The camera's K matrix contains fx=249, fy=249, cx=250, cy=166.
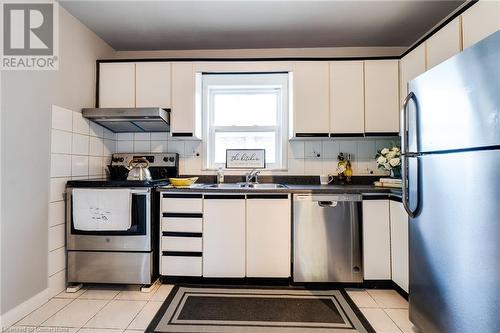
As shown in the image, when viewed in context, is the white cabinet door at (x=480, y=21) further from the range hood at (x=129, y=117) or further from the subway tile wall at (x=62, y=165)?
the subway tile wall at (x=62, y=165)

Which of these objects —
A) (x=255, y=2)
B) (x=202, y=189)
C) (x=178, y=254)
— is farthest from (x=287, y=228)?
(x=255, y=2)

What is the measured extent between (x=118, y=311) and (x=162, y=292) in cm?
34

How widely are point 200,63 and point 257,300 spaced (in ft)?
7.13

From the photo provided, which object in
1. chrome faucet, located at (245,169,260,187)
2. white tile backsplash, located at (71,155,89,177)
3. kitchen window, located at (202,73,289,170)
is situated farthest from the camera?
kitchen window, located at (202,73,289,170)

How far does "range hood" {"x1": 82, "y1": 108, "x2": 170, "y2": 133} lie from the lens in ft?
7.39

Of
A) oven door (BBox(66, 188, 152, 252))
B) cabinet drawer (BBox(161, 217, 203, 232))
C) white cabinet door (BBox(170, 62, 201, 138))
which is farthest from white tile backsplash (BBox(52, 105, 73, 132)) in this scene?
cabinet drawer (BBox(161, 217, 203, 232))

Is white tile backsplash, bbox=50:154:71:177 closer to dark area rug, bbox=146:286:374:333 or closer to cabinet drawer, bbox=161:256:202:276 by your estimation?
cabinet drawer, bbox=161:256:202:276

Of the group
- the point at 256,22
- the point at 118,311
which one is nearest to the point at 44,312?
the point at 118,311

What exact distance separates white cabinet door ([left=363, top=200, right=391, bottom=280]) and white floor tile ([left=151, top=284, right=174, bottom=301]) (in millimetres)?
1625

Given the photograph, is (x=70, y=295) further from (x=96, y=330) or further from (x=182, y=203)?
(x=182, y=203)

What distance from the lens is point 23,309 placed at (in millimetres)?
1688

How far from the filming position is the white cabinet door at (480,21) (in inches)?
54.3

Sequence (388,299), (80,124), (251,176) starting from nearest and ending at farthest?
(388,299)
(80,124)
(251,176)

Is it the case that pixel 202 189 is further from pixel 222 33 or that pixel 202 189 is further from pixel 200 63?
pixel 222 33
